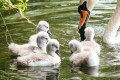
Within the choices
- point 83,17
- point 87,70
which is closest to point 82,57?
point 87,70

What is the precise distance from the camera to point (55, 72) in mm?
7117

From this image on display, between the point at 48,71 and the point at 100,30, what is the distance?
3.90 m

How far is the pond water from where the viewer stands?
272 inches

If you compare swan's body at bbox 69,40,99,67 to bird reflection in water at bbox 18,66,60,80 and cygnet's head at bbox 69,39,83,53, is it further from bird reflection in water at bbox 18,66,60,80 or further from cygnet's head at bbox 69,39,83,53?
bird reflection in water at bbox 18,66,60,80

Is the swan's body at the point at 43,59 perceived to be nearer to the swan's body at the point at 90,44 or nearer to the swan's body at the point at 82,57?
the swan's body at the point at 82,57

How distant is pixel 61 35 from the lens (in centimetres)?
990

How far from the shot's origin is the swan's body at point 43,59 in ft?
24.2

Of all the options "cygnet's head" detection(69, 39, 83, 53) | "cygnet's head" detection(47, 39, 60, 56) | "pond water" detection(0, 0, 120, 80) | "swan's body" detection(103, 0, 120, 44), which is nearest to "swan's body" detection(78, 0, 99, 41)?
"pond water" detection(0, 0, 120, 80)

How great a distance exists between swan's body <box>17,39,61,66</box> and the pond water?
12cm

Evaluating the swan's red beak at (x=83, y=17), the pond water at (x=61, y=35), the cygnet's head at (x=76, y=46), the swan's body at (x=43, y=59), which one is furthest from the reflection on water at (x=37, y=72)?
the swan's red beak at (x=83, y=17)

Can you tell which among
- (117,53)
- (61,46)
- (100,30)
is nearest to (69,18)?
(100,30)

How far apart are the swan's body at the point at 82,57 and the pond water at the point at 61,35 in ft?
0.49

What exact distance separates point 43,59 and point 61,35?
8.44 ft

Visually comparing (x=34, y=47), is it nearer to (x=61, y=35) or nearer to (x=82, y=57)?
(x=82, y=57)
